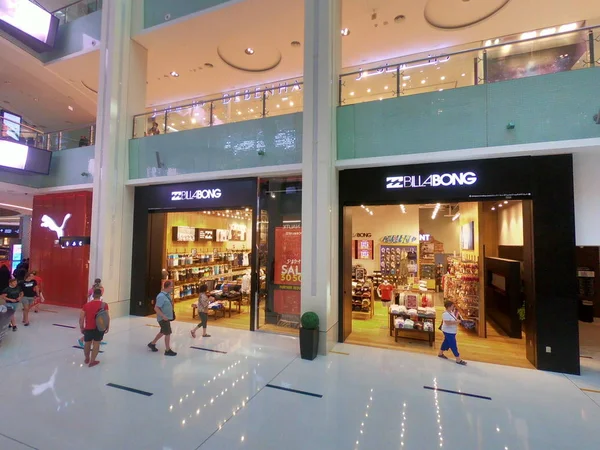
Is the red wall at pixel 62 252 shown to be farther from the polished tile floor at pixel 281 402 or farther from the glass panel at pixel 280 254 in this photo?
the glass panel at pixel 280 254

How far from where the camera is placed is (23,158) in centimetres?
892

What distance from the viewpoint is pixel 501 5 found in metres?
7.28

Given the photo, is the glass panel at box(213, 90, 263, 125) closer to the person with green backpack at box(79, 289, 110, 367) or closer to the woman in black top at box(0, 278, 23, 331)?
the person with green backpack at box(79, 289, 110, 367)

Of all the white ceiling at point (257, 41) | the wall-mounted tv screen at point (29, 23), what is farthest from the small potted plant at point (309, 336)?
the wall-mounted tv screen at point (29, 23)

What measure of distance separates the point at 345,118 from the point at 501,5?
516cm

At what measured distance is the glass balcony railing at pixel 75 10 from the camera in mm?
9406

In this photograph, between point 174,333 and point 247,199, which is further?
point 247,199

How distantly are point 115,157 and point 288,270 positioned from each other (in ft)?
18.6

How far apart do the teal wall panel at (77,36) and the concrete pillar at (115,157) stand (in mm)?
918

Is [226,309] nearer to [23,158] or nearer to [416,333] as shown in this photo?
[416,333]

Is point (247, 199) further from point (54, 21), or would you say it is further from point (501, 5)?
point (54, 21)

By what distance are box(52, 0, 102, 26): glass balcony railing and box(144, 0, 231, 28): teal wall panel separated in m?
2.51

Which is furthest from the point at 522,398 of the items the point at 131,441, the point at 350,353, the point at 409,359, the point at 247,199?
the point at 247,199

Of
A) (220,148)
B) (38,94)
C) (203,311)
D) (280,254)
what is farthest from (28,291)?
(38,94)
